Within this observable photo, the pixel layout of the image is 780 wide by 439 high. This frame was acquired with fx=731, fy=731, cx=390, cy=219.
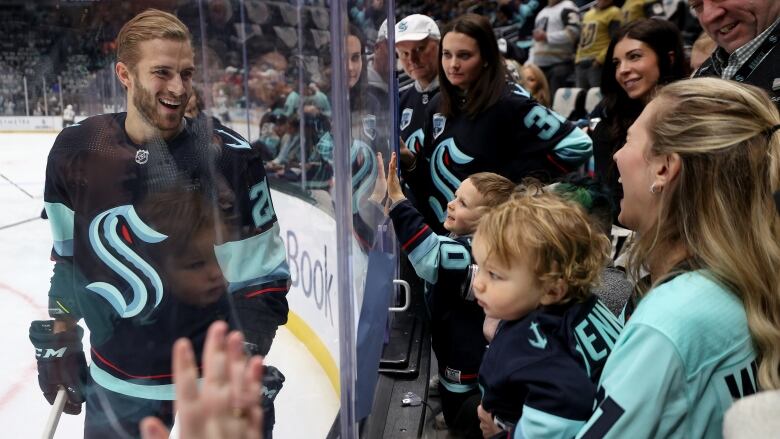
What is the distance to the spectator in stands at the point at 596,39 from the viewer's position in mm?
5109

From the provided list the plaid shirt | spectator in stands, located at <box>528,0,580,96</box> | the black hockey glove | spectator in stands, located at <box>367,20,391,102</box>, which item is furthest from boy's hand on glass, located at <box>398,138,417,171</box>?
spectator in stands, located at <box>528,0,580,96</box>

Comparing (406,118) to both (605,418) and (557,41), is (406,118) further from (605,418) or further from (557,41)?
(557,41)

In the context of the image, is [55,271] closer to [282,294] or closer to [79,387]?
[79,387]

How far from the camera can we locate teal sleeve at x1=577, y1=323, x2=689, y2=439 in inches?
27.9

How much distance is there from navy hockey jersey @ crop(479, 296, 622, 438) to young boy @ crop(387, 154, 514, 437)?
41 cm

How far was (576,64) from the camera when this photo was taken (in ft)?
17.4

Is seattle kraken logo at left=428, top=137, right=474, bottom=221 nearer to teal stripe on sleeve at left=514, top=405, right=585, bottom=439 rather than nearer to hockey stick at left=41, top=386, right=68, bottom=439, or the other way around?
teal stripe on sleeve at left=514, top=405, right=585, bottom=439

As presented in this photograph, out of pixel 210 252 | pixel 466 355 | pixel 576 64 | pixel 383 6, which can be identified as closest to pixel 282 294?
pixel 210 252

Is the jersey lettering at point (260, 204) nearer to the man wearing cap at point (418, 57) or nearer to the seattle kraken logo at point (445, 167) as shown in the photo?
the seattle kraken logo at point (445, 167)

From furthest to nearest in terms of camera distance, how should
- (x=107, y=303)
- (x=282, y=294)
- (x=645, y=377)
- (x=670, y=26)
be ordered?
(x=670, y=26), (x=282, y=294), (x=107, y=303), (x=645, y=377)

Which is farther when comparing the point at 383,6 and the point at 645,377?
the point at 383,6

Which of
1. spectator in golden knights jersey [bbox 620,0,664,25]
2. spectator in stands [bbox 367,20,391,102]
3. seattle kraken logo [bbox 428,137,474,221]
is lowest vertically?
seattle kraken logo [bbox 428,137,474,221]

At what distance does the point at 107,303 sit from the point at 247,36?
0.34 metres

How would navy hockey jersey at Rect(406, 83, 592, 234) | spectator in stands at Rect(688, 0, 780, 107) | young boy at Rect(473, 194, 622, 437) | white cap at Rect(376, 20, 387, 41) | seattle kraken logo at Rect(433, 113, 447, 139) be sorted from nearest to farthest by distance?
young boy at Rect(473, 194, 622, 437) → spectator in stands at Rect(688, 0, 780, 107) → white cap at Rect(376, 20, 387, 41) → navy hockey jersey at Rect(406, 83, 592, 234) → seattle kraken logo at Rect(433, 113, 447, 139)
